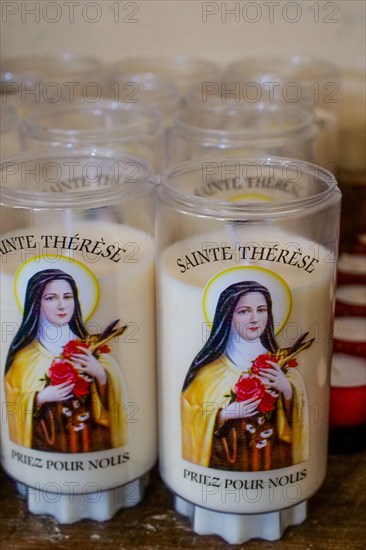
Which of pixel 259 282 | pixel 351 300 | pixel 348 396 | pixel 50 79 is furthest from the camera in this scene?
pixel 50 79

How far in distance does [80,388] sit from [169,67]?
0.45m

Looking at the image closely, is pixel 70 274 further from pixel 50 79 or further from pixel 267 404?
pixel 50 79

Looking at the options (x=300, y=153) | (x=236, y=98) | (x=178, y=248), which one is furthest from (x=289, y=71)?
(x=178, y=248)

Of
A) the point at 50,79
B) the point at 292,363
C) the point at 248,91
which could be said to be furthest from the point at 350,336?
the point at 50,79

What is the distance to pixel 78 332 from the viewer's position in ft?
1.85

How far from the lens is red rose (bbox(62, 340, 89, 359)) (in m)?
0.57

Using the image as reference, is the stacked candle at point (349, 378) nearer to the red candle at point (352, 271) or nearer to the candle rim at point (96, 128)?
the red candle at point (352, 271)

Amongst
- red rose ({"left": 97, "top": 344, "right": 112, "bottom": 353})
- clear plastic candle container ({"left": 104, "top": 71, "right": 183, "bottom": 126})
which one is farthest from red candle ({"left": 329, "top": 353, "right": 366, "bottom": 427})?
clear plastic candle container ({"left": 104, "top": 71, "right": 183, "bottom": 126})

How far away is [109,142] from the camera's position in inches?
27.2

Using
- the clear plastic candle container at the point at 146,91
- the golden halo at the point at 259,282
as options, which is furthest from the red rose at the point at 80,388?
the clear plastic candle container at the point at 146,91

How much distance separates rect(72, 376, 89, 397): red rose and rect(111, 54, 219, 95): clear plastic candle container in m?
0.42

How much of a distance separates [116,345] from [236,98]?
375 millimetres

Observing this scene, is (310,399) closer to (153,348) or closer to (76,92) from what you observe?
(153,348)

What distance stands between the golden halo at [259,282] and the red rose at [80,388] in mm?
106
